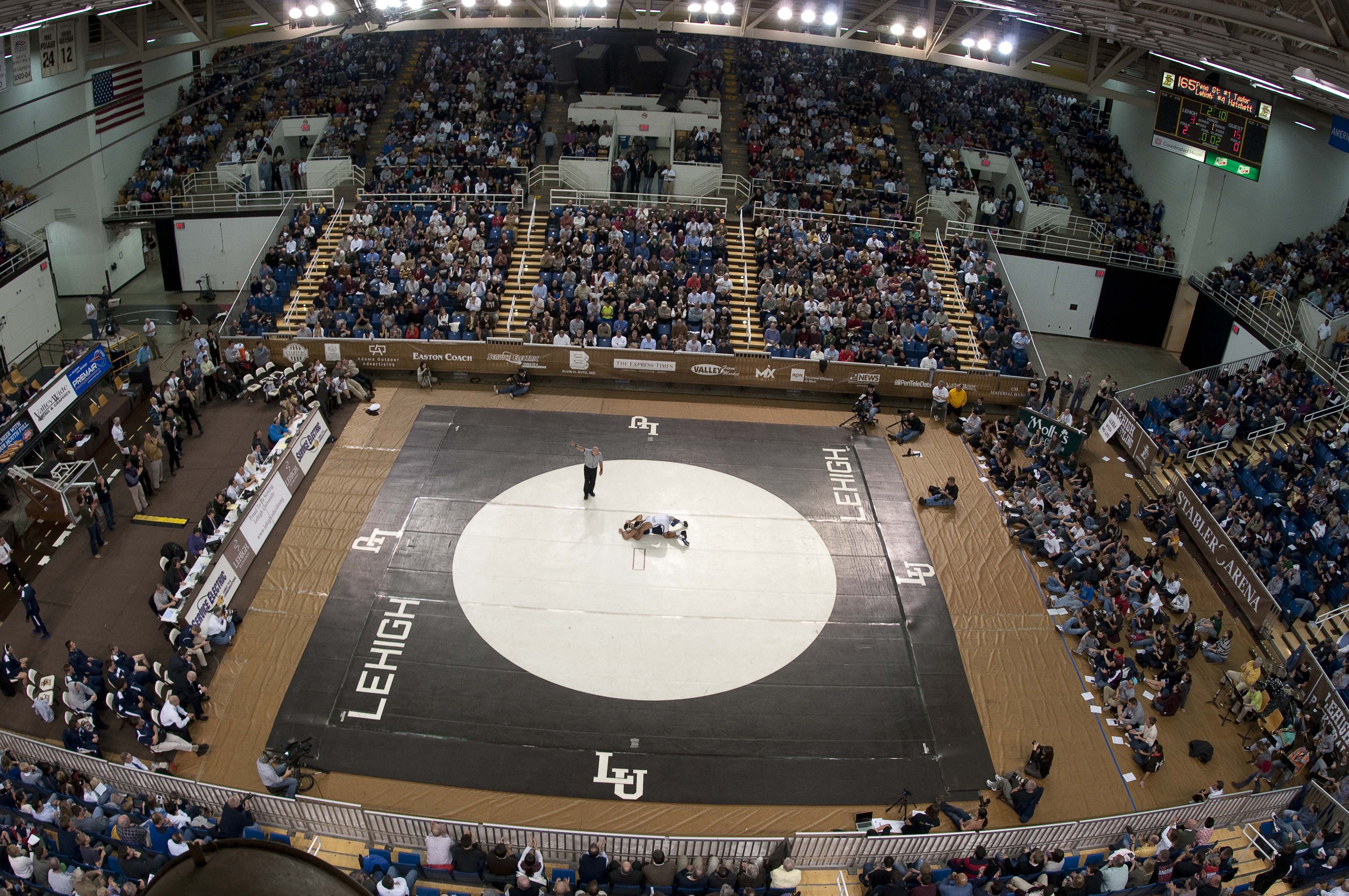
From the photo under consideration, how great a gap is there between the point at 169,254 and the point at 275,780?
76.4 feet

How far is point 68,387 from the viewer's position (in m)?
21.9

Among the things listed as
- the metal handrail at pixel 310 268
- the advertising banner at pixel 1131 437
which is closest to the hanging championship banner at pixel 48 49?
the metal handrail at pixel 310 268

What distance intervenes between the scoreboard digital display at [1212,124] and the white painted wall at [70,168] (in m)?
28.0

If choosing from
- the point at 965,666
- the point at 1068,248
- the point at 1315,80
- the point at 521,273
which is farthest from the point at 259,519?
the point at 1068,248

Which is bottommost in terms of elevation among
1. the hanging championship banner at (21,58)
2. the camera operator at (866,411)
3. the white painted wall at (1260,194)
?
the camera operator at (866,411)

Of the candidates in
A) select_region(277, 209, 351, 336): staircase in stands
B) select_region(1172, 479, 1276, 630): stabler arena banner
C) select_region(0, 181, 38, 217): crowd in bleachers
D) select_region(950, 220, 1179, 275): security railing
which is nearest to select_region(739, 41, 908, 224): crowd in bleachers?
select_region(950, 220, 1179, 275): security railing

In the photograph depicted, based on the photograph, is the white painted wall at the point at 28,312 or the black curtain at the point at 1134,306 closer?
the white painted wall at the point at 28,312

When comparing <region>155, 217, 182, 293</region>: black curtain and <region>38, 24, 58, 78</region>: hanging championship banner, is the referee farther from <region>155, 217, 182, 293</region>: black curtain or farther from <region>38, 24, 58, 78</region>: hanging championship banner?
<region>155, 217, 182, 293</region>: black curtain

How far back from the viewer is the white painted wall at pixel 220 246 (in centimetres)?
3131

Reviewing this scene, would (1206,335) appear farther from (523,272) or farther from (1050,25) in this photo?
(523,272)

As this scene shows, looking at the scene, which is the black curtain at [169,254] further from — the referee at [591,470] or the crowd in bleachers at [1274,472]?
the crowd in bleachers at [1274,472]

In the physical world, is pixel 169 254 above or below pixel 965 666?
above

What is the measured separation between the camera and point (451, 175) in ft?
102

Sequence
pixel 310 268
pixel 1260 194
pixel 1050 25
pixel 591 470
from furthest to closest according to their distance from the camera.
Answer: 1. pixel 1260 194
2. pixel 310 268
3. pixel 1050 25
4. pixel 591 470
